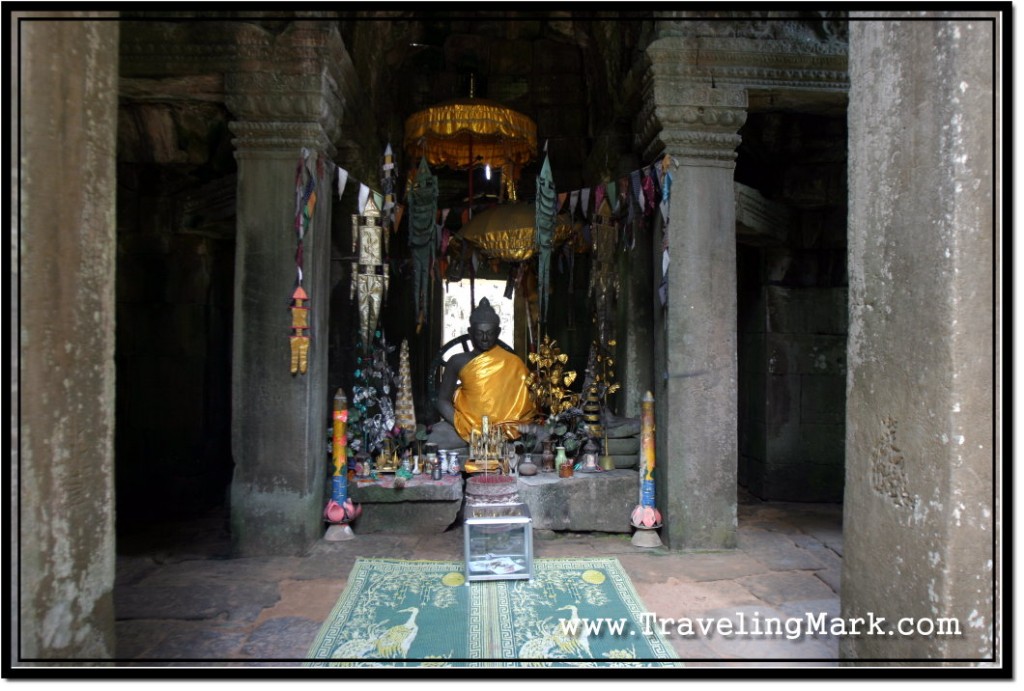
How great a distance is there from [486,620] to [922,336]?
9.63ft

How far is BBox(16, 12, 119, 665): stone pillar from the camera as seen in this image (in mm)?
2092

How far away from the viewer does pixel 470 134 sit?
770 centimetres

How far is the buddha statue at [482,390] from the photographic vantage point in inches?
279

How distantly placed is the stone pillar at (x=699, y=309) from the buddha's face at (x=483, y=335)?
7.69 feet

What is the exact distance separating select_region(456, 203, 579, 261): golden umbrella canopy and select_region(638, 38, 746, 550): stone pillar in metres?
1.96

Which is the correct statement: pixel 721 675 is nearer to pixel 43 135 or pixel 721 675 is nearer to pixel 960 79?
pixel 960 79

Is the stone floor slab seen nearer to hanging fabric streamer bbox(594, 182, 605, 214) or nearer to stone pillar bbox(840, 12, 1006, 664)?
stone pillar bbox(840, 12, 1006, 664)

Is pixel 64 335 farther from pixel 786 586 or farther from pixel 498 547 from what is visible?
pixel 786 586

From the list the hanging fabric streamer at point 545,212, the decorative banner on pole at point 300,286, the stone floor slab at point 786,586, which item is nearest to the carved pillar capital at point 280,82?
the decorative banner on pole at point 300,286

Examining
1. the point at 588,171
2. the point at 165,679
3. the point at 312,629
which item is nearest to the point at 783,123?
the point at 588,171

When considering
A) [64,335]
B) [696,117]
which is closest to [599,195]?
[696,117]

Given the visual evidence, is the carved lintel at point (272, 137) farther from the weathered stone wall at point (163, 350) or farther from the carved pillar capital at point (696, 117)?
the carved pillar capital at point (696, 117)

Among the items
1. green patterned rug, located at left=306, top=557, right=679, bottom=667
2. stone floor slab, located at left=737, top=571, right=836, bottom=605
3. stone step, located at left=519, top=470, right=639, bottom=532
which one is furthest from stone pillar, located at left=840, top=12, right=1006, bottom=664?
stone step, located at left=519, top=470, right=639, bottom=532

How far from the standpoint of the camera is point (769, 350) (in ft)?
26.0
